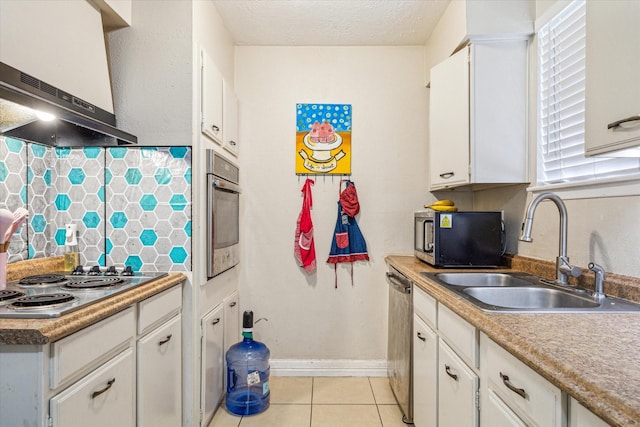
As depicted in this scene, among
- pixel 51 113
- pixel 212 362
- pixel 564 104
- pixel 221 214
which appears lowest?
pixel 212 362

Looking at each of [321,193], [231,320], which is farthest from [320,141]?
[231,320]

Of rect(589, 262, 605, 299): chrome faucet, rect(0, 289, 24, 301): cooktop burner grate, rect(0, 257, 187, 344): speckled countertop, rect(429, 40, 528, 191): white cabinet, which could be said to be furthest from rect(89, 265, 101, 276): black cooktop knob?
rect(589, 262, 605, 299): chrome faucet

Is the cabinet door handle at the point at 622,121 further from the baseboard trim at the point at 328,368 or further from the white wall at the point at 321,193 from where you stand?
the baseboard trim at the point at 328,368

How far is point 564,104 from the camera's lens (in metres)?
1.76

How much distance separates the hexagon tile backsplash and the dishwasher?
123 centimetres

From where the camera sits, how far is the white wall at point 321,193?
275 centimetres

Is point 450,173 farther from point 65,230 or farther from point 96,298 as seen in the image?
point 65,230

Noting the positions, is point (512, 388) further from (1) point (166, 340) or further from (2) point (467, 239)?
(1) point (166, 340)

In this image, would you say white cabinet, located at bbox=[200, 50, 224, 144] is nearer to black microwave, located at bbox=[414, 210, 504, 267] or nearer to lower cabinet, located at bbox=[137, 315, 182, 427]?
lower cabinet, located at bbox=[137, 315, 182, 427]

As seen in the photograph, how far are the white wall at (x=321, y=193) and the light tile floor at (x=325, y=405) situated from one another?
199 mm

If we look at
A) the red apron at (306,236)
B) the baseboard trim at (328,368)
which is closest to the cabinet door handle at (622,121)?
the red apron at (306,236)

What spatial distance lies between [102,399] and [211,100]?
156 centimetres

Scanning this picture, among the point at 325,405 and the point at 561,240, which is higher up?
the point at 561,240

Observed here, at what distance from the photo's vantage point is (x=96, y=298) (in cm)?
124
